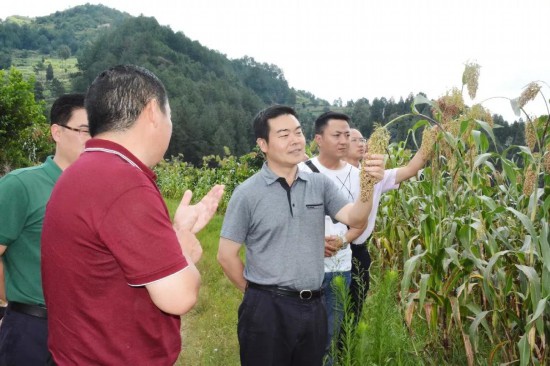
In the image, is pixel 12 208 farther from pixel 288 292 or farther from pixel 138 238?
pixel 288 292

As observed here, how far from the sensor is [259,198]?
9.52 feet

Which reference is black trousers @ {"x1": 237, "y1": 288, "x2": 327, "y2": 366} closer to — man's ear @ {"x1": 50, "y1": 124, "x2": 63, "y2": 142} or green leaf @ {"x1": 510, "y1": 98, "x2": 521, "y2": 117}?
man's ear @ {"x1": 50, "y1": 124, "x2": 63, "y2": 142}

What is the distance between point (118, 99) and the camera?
1619mm

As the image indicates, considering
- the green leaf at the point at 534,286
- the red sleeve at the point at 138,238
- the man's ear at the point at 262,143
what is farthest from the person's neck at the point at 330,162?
the red sleeve at the point at 138,238

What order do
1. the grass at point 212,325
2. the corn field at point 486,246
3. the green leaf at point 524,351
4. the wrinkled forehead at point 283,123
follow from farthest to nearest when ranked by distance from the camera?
1. the grass at point 212,325
2. the wrinkled forehead at point 283,123
3. the corn field at point 486,246
4. the green leaf at point 524,351

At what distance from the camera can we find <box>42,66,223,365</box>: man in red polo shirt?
1.45m

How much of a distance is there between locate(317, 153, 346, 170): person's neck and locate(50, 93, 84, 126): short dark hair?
183 cm

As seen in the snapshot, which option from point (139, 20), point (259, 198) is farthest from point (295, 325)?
point (139, 20)

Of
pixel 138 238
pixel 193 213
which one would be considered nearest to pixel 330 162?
pixel 193 213

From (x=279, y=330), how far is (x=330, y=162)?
4.85 ft

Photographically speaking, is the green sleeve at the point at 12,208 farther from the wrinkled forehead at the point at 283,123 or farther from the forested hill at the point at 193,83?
the forested hill at the point at 193,83

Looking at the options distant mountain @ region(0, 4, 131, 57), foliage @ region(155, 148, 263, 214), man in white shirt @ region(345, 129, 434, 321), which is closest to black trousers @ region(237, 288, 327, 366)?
man in white shirt @ region(345, 129, 434, 321)

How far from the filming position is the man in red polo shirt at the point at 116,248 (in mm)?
1449

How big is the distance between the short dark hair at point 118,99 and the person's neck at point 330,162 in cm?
227
